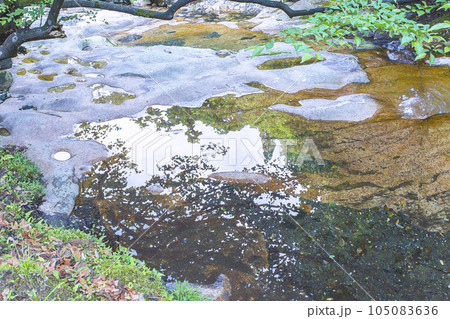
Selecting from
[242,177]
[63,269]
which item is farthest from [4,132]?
[63,269]

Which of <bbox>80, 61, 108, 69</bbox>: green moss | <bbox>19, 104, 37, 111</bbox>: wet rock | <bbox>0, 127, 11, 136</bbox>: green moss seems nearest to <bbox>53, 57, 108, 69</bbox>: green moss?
<bbox>80, 61, 108, 69</bbox>: green moss

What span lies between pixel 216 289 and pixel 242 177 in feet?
5.88

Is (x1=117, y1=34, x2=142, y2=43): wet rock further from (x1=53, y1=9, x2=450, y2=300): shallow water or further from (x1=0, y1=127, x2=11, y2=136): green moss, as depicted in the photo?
(x1=0, y1=127, x2=11, y2=136): green moss

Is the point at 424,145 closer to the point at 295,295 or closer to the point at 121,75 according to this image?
the point at 295,295

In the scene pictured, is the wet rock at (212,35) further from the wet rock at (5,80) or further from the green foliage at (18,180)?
the green foliage at (18,180)

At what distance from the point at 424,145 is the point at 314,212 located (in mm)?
2254

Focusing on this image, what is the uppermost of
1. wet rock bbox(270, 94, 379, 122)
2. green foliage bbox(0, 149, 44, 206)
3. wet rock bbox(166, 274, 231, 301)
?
green foliage bbox(0, 149, 44, 206)

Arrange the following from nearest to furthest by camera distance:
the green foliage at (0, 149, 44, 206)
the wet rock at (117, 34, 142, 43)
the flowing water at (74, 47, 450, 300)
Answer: the flowing water at (74, 47, 450, 300)
the green foliage at (0, 149, 44, 206)
the wet rock at (117, 34, 142, 43)

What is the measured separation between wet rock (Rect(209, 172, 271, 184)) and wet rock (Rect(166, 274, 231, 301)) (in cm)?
157

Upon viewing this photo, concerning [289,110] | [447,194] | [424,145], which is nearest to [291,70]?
[289,110]

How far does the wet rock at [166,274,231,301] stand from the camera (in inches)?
122

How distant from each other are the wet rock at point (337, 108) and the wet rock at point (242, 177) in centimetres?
189

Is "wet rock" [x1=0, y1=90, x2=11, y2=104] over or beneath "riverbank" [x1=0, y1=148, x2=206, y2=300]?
beneath

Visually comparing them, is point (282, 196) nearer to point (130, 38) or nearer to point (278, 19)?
point (130, 38)
